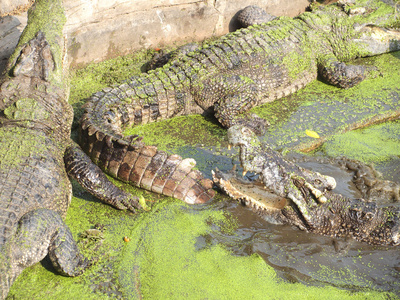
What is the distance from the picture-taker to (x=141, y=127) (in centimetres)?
518

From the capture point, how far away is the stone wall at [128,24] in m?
5.59

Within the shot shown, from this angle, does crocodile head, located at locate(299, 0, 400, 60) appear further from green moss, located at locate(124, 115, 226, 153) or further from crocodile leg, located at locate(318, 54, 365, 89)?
green moss, located at locate(124, 115, 226, 153)

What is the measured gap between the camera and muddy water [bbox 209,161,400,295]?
133 inches

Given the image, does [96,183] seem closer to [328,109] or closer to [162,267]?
[162,267]

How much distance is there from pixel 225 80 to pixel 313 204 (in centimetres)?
233

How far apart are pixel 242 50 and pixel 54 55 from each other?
256 cm

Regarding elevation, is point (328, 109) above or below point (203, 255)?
below

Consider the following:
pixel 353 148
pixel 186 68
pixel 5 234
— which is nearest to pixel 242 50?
pixel 186 68

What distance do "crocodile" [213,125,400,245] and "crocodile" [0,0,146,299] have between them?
122cm

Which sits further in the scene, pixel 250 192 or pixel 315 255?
pixel 250 192

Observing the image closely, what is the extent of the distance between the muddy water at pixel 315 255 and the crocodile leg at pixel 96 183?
34.6 inches

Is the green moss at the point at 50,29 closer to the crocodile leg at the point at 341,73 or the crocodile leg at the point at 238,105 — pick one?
the crocodile leg at the point at 238,105

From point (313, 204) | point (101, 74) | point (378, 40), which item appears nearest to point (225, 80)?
point (101, 74)

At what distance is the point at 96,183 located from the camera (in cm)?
387
